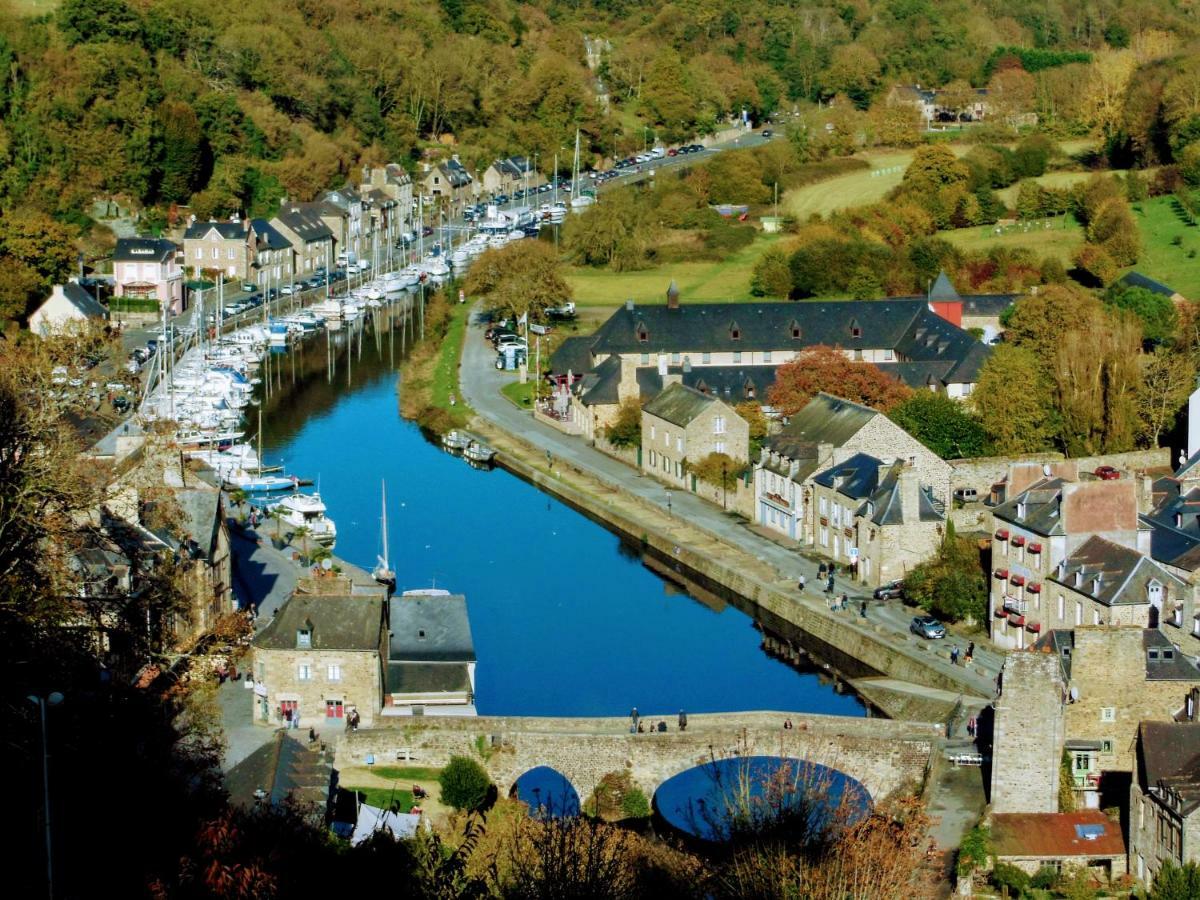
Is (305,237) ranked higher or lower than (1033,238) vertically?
lower

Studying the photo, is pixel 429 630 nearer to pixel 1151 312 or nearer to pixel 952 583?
pixel 952 583

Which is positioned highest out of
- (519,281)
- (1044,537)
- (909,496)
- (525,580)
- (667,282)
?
(519,281)

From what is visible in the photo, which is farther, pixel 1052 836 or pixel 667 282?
pixel 667 282

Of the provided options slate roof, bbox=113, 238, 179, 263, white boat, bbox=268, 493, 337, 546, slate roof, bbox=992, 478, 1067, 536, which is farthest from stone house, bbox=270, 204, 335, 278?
slate roof, bbox=992, 478, 1067, 536

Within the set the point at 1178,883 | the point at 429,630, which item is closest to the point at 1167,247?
the point at 429,630

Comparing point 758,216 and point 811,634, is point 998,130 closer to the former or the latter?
point 758,216

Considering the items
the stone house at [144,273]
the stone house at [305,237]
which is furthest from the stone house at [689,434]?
the stone house at [305,237]

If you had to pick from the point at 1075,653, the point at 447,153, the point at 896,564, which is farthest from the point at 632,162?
the point at 1075,653
